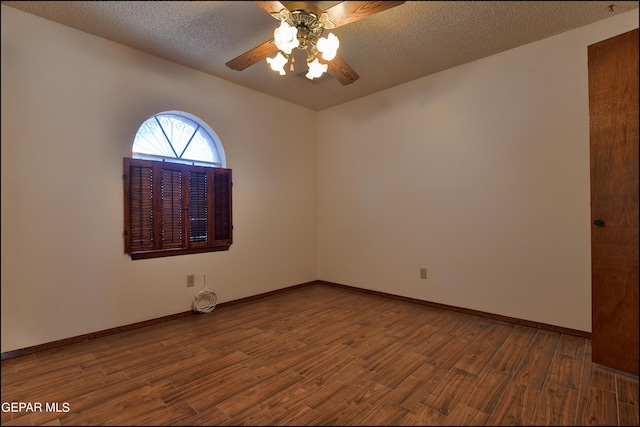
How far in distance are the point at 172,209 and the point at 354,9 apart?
2295 millimetres

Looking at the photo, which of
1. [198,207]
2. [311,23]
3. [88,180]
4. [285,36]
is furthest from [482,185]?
[88,180]

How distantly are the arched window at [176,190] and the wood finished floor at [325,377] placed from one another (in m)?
0.81

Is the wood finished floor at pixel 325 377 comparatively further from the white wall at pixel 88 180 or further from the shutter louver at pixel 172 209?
the shutter louver at pixel 172 209

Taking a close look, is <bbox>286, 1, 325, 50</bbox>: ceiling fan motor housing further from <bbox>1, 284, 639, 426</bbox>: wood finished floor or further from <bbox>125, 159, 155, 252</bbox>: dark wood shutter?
<bbox>1, 284, 639, 426</bbox>: wood finished floor

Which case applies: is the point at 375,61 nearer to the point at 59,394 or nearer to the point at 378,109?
the point at 378,109

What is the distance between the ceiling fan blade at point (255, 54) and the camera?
2.10m

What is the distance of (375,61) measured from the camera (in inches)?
114

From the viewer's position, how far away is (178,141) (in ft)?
10.1

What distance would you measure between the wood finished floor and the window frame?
2.39 ft

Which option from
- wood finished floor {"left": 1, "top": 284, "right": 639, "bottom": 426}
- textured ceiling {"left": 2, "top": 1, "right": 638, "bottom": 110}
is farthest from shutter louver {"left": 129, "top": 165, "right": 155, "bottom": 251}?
textured ceiling {"left": 2, "top": 1, "right": 638, "bottom": 110}

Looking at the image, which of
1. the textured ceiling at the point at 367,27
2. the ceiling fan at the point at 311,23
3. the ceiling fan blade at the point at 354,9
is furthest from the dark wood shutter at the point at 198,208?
the ceiling fan blade at the point at 354,9

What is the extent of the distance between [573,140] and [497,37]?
1052 millimetres

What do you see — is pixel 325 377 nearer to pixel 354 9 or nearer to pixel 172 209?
pixel 172 209

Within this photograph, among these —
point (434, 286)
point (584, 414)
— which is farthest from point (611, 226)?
point (434, 286)
